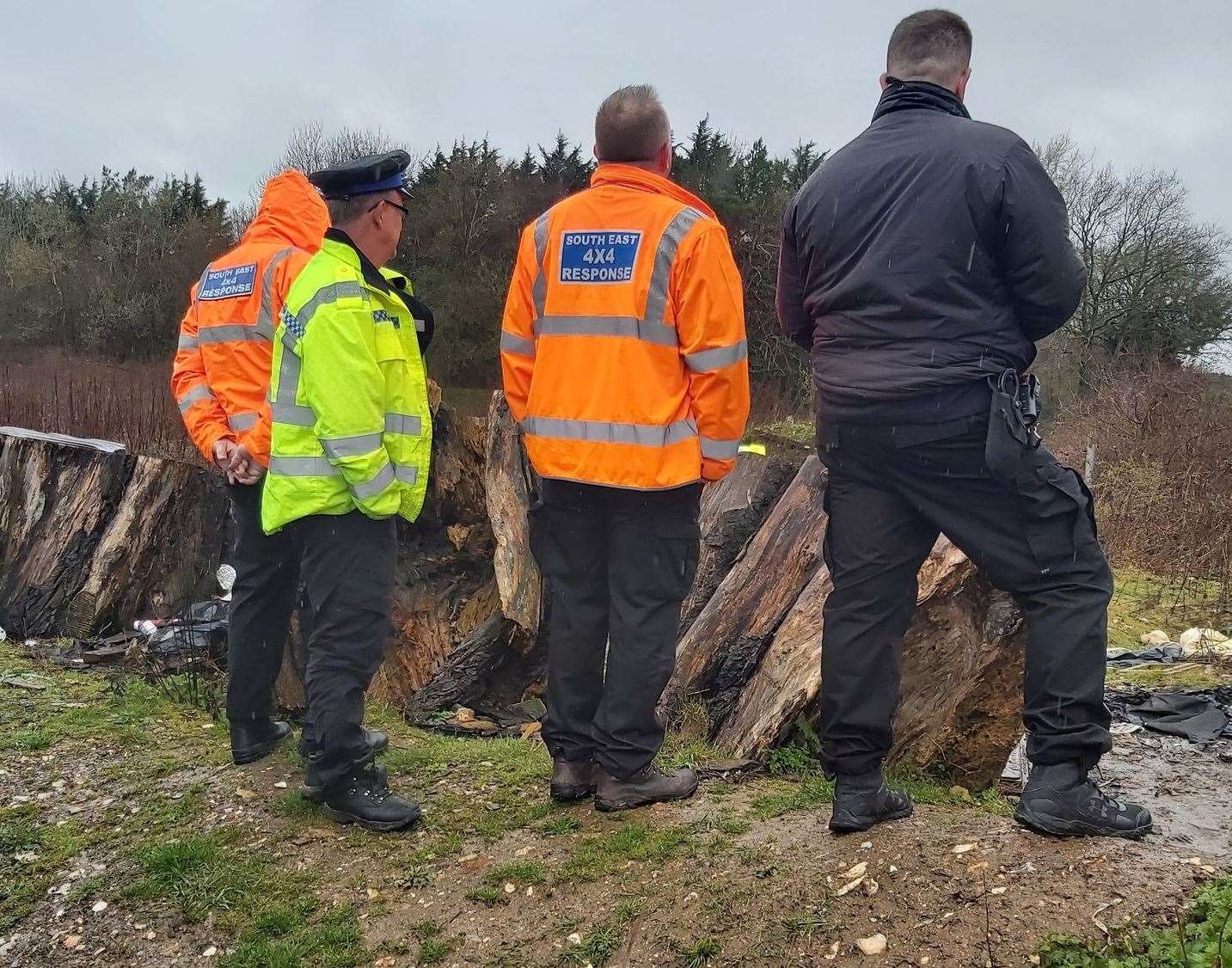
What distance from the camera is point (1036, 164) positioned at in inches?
106

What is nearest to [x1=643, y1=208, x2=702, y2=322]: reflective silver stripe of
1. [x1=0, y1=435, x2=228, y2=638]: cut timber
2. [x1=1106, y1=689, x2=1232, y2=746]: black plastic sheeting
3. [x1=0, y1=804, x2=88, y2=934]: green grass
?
[x1=0, y1=804, x2=88, y2=934]: green grass

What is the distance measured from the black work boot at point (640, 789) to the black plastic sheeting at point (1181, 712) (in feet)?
11.6

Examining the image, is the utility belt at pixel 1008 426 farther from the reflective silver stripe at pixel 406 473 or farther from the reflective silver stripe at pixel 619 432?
the reflective silver stripe at pixel 406 473

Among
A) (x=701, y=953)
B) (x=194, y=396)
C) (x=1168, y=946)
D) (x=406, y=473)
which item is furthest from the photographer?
(x=194, y=396)

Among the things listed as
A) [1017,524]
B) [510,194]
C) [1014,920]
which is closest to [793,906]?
[1014,920]

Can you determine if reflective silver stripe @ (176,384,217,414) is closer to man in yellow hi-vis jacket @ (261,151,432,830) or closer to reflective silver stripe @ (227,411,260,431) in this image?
reflective silver stripe @ (227,411,260,431)

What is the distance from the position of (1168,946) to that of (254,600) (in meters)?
3.39

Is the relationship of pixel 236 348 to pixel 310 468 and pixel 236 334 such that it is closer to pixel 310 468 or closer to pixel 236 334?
pixel 236 334

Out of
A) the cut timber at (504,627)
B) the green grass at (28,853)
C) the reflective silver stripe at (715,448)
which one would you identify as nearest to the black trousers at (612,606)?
the reflective silver stripe at (715,448)

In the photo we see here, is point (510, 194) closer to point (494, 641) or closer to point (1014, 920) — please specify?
point (494, 641)

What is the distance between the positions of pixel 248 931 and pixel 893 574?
2.25m

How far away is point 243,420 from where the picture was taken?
3951mm

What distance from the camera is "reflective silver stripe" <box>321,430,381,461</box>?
317 cm

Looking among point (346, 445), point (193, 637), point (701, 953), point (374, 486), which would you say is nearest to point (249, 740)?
point (374, 486)
